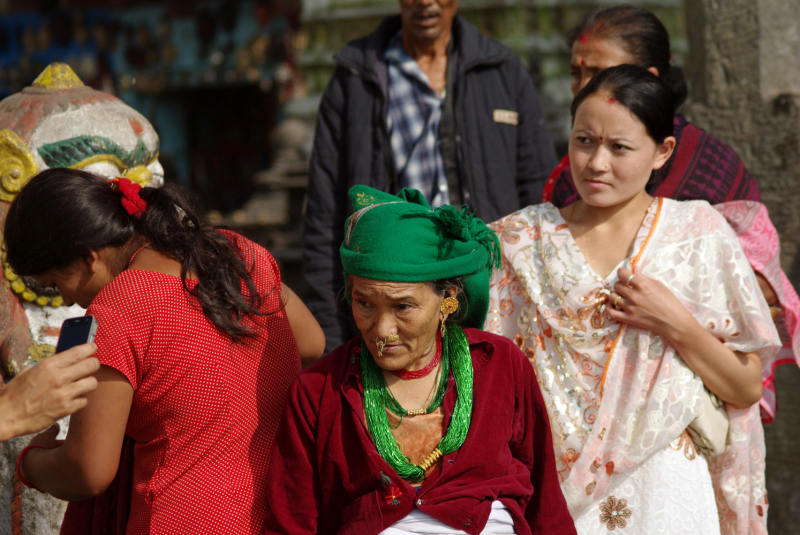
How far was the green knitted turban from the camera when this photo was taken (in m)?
1.87

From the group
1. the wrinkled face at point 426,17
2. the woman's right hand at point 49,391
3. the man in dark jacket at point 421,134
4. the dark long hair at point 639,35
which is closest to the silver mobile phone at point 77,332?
the woman's right hand at point 49,391

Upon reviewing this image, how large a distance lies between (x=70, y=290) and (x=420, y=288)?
94 centimetres

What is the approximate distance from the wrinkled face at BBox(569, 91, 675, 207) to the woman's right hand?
1397 millimetres

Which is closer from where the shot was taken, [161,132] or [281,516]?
[281,516]

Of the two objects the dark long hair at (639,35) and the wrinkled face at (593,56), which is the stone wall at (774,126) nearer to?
the dark long hair at (639,35)

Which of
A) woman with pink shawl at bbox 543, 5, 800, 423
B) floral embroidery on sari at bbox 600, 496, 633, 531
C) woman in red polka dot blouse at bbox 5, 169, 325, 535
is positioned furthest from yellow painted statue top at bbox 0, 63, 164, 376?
floral embroidery on sari at bbox 600, 496, 633, 531

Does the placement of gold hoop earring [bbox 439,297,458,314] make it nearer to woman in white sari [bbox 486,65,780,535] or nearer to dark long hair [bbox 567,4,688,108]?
woman in white sari [bbox 486,65,780,535]

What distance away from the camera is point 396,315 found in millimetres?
1935

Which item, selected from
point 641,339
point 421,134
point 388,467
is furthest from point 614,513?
point 421,134

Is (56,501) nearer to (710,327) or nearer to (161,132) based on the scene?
(710,327)

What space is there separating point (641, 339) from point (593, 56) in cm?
109

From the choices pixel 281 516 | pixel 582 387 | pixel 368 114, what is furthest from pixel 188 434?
pixel 368 114

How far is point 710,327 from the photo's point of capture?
218 cm

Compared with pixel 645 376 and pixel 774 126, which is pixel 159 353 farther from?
pixel 774 126
